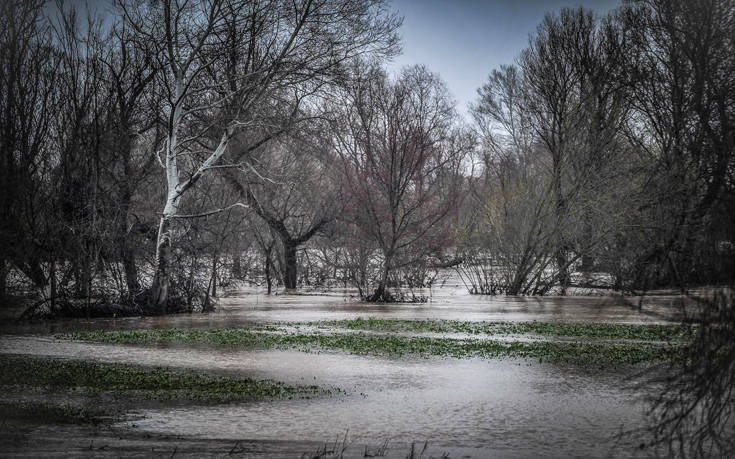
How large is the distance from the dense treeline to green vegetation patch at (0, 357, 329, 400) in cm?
563

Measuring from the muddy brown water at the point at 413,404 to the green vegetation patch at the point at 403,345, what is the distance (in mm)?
752

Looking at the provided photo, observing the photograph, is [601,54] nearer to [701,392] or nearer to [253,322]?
[253,322]

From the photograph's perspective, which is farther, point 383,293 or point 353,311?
point 383,293

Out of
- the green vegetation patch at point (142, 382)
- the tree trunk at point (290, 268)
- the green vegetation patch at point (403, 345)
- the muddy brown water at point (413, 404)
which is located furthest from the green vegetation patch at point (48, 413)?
the tree trunk at point (290, 268)

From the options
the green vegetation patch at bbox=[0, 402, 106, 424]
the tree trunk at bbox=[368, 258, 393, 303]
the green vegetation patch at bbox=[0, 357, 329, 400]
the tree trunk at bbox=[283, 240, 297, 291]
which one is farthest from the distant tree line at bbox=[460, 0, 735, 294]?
the green vegetation patch at bbox=[0, 402, 106, 424]

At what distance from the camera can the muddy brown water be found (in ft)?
26.5

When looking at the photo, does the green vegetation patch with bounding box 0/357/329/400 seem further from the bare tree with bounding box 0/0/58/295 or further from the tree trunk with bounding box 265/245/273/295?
the tree trunk with bounding box 265/245/273/295

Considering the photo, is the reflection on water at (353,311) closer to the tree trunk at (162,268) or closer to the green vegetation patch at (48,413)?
the tree trunk at (162,268)

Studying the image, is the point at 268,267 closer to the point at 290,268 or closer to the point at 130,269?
the point at 290,268

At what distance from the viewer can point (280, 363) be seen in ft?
43.8

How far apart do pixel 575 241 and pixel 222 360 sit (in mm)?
21385

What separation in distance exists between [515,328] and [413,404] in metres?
9.49

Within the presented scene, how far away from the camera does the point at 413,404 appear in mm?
10016

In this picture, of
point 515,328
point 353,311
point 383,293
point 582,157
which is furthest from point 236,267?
point 515,328
